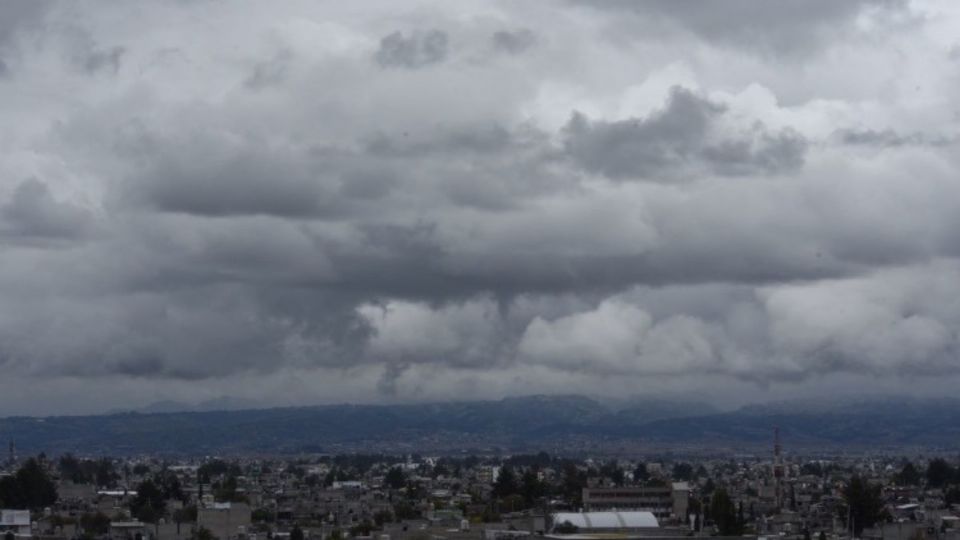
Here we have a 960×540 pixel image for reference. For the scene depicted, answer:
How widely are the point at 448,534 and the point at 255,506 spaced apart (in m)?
56.9

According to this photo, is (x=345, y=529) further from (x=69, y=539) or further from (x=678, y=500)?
(x=678, y=500)

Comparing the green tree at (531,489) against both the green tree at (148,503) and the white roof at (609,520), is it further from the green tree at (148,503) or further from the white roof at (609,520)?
the white roof at (609,520)

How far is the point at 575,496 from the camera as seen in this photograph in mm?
167250

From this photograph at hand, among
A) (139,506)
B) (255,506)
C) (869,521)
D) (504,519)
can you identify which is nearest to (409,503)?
(255,506)

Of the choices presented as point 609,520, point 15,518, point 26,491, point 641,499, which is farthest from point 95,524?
point 641,499

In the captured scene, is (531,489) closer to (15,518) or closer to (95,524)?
(95,524)

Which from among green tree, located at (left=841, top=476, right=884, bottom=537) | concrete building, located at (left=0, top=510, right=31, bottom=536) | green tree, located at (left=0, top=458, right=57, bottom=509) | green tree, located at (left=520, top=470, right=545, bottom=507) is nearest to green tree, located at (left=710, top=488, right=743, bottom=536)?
green tree, located at (left=841, top=476, right=884, bottom=537)

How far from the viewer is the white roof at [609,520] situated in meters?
112

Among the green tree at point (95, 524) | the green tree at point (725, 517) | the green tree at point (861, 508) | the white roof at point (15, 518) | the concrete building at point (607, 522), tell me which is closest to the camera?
the concrete building at point (607, 522)

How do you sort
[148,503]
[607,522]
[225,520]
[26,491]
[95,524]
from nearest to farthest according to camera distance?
[607,522]
[95,524]
[225,520]
[26,491]
[148,503]

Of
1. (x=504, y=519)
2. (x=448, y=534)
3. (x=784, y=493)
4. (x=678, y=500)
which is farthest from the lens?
(x=784, y=493)

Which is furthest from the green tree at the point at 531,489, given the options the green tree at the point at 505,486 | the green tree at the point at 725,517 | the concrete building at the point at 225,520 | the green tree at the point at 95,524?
the green tree at the point at 95,524

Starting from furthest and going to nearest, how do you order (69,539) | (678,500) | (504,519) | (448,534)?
(678,500) → (504,519) → (69,539) → (448,534)

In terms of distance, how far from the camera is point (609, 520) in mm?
115000
